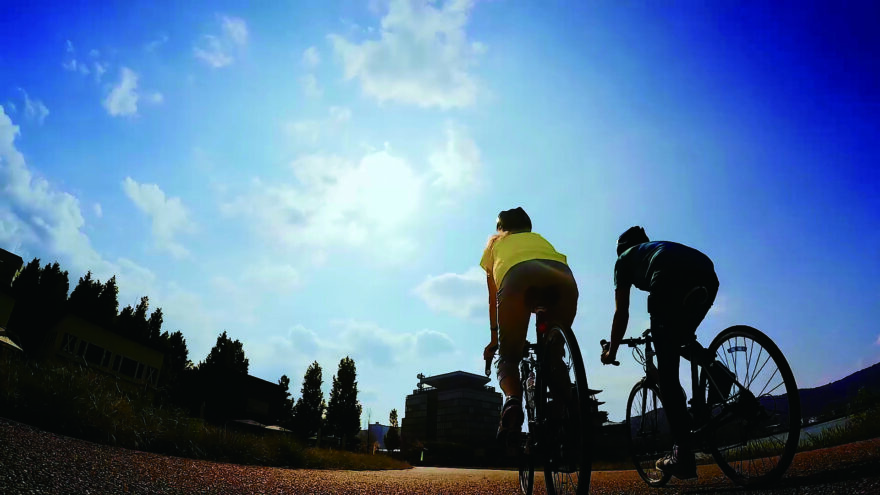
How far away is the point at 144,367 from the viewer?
27.7m

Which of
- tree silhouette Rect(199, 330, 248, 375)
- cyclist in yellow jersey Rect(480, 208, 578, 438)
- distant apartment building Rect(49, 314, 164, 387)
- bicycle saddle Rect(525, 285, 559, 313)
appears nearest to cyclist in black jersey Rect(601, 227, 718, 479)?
cyclist in yellow jersey Rect(480, 208, 578, 438)

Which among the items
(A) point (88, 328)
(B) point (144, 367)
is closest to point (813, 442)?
(A) point (88, 328)

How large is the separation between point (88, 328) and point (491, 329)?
1160 inches

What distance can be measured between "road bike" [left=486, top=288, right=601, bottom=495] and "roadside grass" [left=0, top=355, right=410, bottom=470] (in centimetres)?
431

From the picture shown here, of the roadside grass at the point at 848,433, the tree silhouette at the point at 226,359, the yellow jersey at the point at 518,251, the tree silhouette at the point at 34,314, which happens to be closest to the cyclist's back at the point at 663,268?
the yellow jersey at the point at 518,251

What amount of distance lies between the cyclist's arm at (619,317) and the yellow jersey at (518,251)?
2.26 ft

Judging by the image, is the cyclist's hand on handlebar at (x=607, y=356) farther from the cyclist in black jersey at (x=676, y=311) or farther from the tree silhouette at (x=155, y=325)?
the tree silhouette at (x=155, y=325)

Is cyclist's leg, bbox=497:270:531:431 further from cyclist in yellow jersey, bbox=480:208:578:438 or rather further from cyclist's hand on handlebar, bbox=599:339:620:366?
cyclist's hand on handlebar, bbox=599:339:620:366

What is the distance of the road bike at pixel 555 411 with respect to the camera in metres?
2.17

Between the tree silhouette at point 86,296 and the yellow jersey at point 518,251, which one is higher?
the tree silhouette at point 86,296

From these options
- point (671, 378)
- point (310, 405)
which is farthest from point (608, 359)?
point (310, 405)

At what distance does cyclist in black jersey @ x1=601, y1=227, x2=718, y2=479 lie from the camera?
2.83 meters

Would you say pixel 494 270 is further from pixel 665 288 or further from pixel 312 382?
pixel 312 382

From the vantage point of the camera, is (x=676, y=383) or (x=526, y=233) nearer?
(x=676, y=383)
